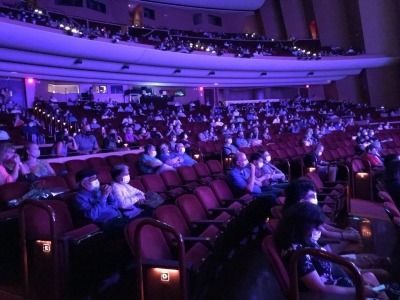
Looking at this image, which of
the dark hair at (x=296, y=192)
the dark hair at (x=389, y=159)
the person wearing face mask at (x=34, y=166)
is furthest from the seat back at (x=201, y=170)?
the dark hair at (x=296, y=192)

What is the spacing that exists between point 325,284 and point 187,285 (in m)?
0.77

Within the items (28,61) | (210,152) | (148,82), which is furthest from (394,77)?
(28,61)

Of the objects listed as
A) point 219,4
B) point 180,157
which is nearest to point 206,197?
point 180,157

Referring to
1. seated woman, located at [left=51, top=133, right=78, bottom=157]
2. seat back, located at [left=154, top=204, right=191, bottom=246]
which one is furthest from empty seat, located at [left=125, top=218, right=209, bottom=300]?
seated woman, located at [left=51, top=133, right=78, bottom=157]

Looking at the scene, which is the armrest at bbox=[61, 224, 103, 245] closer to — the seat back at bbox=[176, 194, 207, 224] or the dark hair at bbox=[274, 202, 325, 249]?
the seat back at bbox=[176, 194, 207, 224]

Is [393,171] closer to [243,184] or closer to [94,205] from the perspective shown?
[243,184]

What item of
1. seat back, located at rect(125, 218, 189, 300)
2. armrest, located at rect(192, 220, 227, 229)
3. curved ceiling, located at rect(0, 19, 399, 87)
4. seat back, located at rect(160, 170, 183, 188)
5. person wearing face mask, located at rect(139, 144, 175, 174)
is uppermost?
curved ceiling, located at rect(0, 19, 399, 87)

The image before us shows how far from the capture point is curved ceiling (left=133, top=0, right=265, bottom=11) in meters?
20.6

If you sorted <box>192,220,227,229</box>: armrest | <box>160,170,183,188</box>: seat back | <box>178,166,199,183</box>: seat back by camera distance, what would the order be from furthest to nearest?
<box>178,166,199,183</box>: seat back → <box>160,170,183,188</box>: seat back → <box>192,220,227,229</box>: armrest

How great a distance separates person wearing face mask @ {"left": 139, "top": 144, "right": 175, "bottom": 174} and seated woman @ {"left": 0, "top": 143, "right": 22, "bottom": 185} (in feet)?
5.92

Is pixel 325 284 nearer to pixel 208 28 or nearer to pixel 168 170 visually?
pixel 168 170

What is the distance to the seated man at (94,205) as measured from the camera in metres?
3.30

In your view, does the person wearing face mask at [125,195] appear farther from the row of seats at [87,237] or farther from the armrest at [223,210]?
the armrest at [223,210]

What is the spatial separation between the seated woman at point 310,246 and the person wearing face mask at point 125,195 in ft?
5.85
